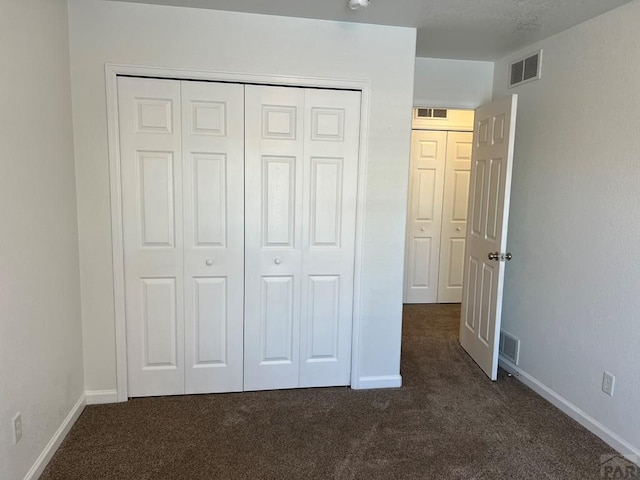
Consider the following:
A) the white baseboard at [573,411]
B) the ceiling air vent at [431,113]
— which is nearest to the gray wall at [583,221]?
the white baseboard at [573,411]

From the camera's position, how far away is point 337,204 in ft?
9.26

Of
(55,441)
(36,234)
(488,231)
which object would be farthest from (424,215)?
(55,441)

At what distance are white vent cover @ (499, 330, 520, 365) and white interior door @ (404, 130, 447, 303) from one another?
1696 mm

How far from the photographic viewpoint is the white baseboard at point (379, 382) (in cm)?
296

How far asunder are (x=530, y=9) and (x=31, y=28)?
8.64 feet

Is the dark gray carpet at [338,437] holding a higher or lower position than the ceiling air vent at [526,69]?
lower

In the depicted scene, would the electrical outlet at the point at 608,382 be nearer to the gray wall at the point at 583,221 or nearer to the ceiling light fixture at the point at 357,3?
the gray wall at the point at 583,221

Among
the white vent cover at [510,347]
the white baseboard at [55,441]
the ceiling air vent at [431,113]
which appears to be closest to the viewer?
the white baseboard at [55,441]

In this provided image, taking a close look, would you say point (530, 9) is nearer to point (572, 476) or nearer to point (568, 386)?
point (568, 386)

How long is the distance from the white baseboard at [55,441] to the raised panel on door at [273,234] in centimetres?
101

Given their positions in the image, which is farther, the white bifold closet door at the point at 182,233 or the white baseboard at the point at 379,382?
the white baseboard at the point at 379,382

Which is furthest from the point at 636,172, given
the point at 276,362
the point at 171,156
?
the point at 171,156

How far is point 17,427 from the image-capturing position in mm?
1835

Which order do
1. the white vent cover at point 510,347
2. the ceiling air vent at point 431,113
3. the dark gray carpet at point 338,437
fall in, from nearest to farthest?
the dark gray carpet at point 338,437 → the white vent cover at point 510,347 → the ceiling air vent at point 431,113
